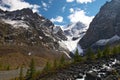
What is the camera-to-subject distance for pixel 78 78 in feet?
405

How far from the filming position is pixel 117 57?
19688cm

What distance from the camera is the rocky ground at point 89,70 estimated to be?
114725 mm

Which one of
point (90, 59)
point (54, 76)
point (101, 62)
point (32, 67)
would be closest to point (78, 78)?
point (54, 76)

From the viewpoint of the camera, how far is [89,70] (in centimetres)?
14962

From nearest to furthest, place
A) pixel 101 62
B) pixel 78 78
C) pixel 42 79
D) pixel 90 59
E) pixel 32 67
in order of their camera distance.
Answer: pixel 78 78 < pixel 42 79 < pixel 32 67 < pixel 101 62 < pixel 90 59

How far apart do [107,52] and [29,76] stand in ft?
235

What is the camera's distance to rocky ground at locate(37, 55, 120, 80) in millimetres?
114725

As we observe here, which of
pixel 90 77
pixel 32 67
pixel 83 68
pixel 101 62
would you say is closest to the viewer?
pixel 90 77

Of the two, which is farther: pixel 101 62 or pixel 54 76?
pixel 101 62

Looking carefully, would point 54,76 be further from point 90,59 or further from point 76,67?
point 90,59

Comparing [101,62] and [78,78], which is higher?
[101,62]

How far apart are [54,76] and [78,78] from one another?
17351 mm

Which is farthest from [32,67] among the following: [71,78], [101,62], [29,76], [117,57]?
[117,57]

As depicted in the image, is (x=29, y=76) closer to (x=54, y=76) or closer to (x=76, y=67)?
(x=54, y=76)
